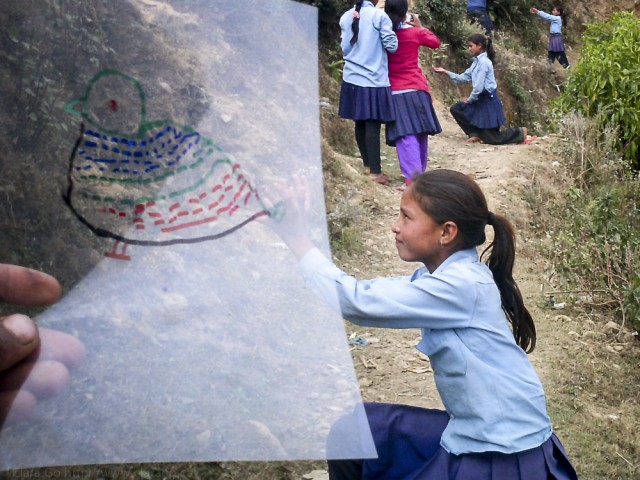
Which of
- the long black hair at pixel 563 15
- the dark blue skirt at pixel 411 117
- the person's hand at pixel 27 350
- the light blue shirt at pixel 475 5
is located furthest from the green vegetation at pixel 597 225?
the long black hair at pixel 563 15

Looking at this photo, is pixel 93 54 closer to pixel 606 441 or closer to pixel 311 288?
pixel 311 288

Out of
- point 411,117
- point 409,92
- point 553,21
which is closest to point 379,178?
point 411,117

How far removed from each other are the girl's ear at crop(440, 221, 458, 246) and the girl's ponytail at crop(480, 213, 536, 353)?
114 mm

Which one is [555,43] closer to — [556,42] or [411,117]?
[556,42]

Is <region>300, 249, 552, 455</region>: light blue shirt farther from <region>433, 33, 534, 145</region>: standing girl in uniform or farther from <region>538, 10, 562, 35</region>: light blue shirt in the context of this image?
<region>538, 10, 562, 35</region>: light blue shirt

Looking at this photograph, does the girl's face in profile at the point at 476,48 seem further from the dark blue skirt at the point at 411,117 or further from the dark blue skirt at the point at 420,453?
the dark blue skirt at the point at 420,453

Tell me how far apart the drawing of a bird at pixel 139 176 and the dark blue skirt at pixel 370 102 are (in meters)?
4.02

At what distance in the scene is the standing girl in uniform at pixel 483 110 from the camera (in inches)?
289

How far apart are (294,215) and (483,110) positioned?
6.27 metres

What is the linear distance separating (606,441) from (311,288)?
6.77ft

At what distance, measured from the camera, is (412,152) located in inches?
219

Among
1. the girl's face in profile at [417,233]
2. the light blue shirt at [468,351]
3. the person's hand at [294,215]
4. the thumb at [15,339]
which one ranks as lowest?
the light blue shirt at [468,351]

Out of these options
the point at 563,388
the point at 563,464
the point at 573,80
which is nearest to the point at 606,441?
the point at 563,388

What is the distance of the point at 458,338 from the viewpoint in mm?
1831
